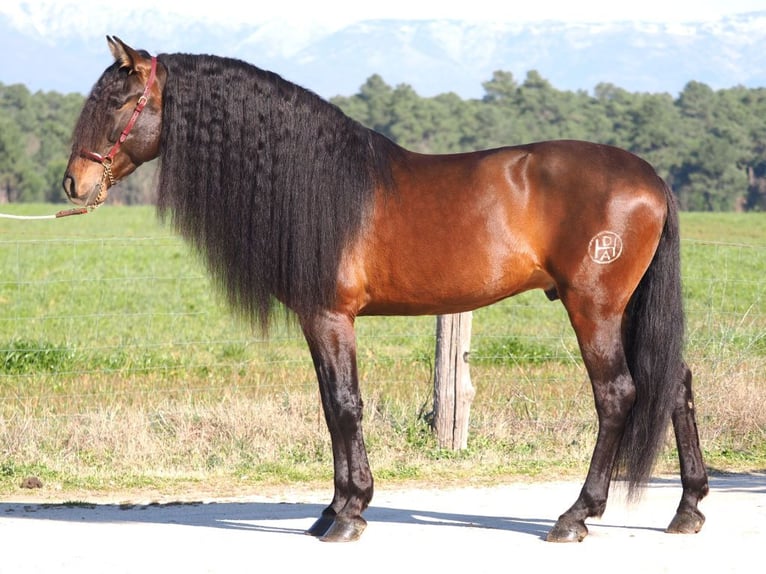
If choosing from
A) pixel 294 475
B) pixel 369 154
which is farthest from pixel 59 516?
pixel 369 154

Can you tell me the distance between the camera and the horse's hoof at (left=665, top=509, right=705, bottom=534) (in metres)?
5.38

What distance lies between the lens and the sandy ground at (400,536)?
4832 millimetres

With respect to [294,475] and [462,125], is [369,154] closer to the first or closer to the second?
[294,475]

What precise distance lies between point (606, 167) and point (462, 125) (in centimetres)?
7400

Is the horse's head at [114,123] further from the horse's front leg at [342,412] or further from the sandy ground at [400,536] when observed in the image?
the sandy ground at [400,536]

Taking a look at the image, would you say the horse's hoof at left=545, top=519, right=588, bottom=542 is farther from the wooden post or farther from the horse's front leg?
the wooden post

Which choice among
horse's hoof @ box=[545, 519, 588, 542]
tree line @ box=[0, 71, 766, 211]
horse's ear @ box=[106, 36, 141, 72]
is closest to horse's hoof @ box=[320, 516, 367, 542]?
horse's hoof @ box=[545, 519, 588, 542]

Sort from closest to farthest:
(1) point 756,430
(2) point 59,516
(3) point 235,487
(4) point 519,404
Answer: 1. (2) point 59,516
2. (3) point 235,487
3. (1) point 756,430
4. (4) point 519,404

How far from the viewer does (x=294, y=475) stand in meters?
6.90

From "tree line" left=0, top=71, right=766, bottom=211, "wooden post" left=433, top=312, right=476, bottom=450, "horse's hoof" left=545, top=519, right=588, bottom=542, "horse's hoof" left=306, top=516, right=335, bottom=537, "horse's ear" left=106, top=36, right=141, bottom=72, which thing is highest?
"tree line" left=0, top=71, right=766, bottom=211

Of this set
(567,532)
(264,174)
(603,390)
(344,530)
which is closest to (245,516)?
(344,530)

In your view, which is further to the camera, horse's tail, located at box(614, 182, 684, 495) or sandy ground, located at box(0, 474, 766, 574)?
horse's tail, located at box(614, 182, 684, 495)

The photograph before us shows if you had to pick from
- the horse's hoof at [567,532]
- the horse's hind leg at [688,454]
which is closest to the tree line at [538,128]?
the horse's hind leg at [688,454]

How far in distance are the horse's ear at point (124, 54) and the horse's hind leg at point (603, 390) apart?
100 inches
